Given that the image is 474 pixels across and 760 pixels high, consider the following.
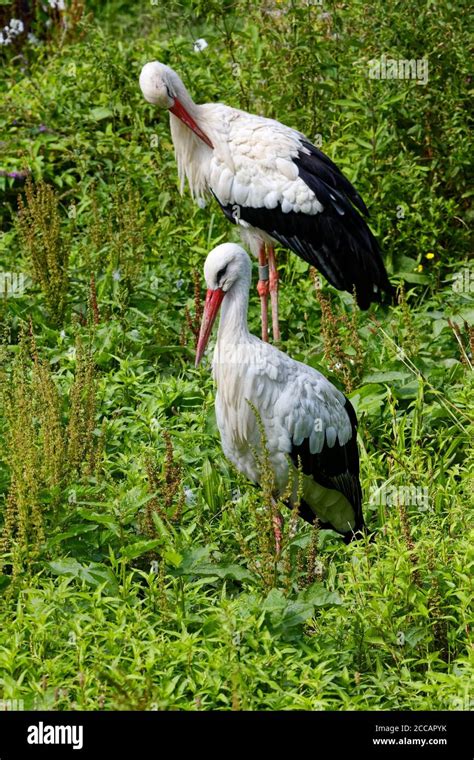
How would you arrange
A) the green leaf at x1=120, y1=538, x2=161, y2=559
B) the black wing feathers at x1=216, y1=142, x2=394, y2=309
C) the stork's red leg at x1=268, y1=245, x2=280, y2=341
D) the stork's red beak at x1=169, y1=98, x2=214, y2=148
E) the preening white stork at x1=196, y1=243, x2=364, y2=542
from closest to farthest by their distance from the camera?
the green leaf at x1=120, y1=538, x2=161, y2=559 → the preening white stork at x1=196, y1=243, x2=364, y2=542 → the black wing feathers at x1=216, y1=142, x2=394, y2=309 → the stork's red leg at x1=268, y1=245, x2=280, y2=341 → the stork's red beak at x1=169, y1=98, x2=214, y2=148

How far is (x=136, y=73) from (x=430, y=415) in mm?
3526

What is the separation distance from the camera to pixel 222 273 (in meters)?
4.66

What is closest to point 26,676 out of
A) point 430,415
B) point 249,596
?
point 249,596

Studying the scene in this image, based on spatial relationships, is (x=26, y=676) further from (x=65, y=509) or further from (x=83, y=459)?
(x=83, y=459)

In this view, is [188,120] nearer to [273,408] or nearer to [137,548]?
[273,408]

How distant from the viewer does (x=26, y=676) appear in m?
3.84

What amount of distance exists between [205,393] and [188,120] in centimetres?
156

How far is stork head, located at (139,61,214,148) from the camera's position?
6363 millimetres

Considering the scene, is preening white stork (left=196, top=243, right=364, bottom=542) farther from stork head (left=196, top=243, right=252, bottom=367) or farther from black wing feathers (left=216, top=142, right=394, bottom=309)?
black wing feathers (left=216, top=142, right=394, bottom=309)

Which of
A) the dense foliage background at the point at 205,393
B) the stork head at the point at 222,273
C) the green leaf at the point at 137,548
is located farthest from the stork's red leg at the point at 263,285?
the green leaf at the point at 137,548

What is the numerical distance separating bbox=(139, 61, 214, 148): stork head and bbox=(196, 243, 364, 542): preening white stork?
1.99 m

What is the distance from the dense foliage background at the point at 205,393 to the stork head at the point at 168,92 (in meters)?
0.61

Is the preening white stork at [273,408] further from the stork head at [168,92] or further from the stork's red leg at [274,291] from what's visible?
the stork head at [168,92]

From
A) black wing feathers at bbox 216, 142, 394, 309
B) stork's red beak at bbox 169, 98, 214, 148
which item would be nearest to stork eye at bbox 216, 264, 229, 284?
black wing feathers at bbox 216, 142, 394, 309
